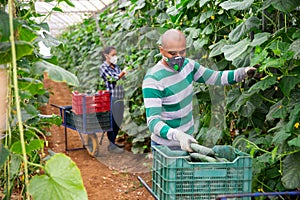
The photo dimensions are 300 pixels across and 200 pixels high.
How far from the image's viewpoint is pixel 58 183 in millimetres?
1598

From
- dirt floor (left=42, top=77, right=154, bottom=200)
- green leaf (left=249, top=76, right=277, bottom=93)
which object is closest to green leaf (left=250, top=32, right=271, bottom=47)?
green leaf (left=249, top=76, right=277, bottom=93)

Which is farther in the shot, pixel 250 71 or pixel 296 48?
pixel 250 71

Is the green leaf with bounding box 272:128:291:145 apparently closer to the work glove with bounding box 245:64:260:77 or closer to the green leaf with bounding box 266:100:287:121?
the green leaf with bounding box 266:100:287:121

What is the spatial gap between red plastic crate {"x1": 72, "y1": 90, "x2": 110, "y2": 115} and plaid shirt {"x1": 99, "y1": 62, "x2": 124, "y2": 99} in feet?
0.71

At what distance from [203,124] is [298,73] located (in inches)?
60.8

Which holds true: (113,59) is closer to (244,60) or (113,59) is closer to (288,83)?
(244,60)

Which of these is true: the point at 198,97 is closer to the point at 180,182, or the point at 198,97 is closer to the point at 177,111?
the point at 177,111

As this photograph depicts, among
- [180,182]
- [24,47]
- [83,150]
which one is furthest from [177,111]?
[83,150]

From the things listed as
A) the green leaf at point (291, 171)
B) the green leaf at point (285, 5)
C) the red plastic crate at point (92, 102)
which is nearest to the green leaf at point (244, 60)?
the green leaf at point (285, 5)

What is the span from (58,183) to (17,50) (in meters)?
0.44

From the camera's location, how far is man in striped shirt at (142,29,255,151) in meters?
3.11

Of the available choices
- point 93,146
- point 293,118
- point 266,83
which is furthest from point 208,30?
point 93,146

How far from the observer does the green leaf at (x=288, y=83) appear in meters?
2.91

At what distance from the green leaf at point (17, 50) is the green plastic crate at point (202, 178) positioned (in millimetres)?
966
